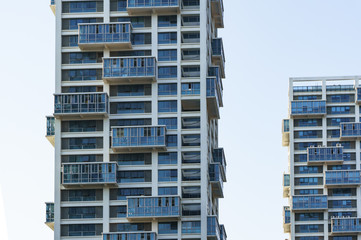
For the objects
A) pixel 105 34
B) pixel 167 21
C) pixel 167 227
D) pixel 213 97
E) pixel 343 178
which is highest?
pixel 167 21

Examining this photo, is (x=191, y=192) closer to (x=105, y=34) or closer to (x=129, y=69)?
(x=129, y=69)

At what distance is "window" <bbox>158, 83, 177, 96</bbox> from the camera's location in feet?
426

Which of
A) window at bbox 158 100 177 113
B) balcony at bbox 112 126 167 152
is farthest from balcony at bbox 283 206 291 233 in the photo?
balcony at bbox 112 126 167 152

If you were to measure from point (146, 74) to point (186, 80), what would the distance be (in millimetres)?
5321

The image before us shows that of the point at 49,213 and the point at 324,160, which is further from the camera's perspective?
the point at 324,160

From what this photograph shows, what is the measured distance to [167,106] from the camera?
129375 millimetres

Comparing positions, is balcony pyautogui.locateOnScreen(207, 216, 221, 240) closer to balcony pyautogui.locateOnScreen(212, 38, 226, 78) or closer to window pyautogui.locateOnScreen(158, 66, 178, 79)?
window pyautogui.locateOnScreen(158, 66, 178, 79)

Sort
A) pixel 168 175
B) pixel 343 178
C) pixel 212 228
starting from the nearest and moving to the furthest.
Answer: pixel 212 228
pixel 168 175
pixel 343 178

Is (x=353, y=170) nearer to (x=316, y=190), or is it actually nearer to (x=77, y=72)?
(x=316, y=190)

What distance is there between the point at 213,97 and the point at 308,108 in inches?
2561

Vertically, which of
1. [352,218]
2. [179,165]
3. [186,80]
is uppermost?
[186,80]

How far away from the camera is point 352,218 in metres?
187

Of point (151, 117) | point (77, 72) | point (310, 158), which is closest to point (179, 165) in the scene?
point (151, 117)

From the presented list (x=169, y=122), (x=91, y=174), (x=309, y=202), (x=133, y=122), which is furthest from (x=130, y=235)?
(x=309, y=202)
